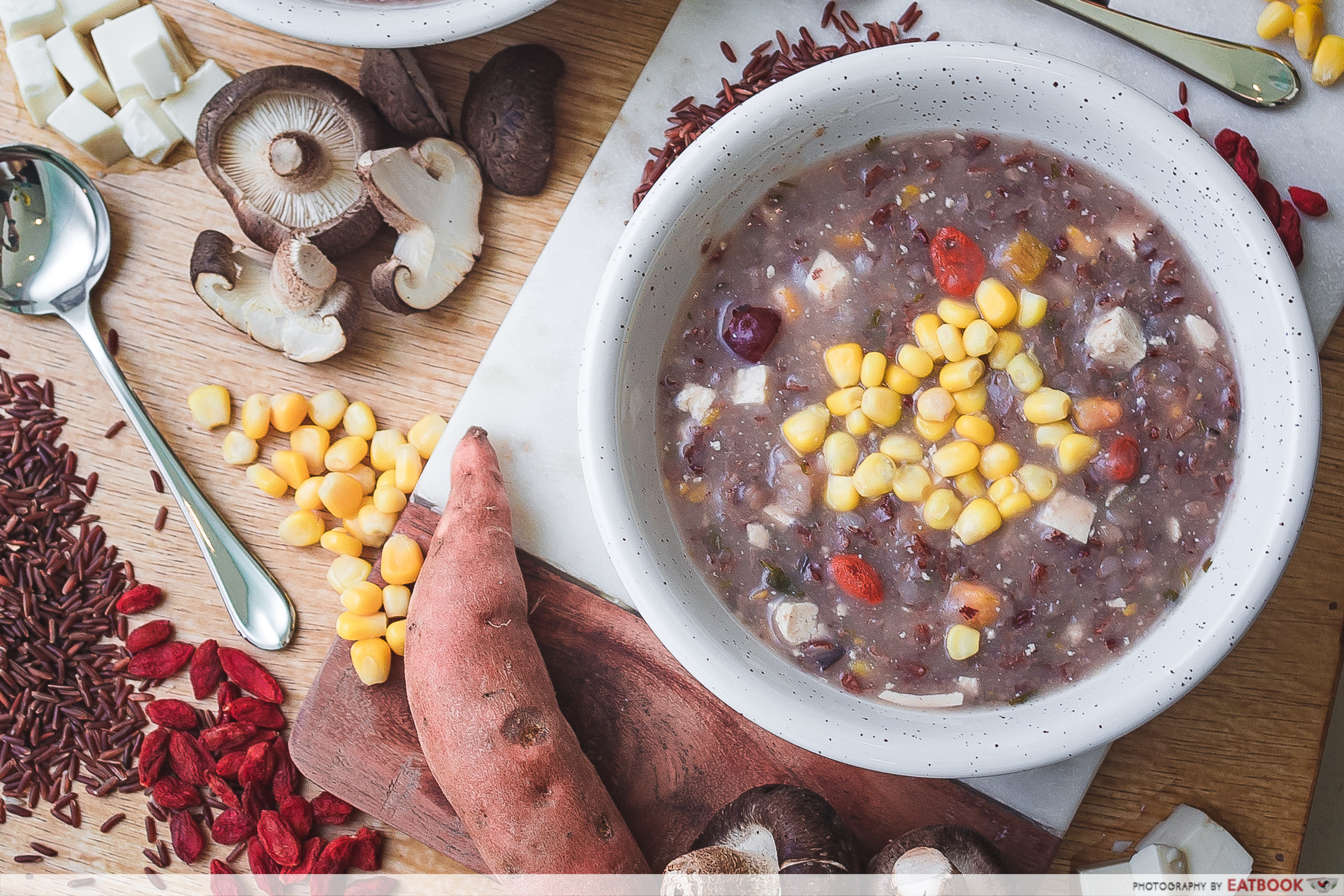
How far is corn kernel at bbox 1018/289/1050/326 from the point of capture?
198cm

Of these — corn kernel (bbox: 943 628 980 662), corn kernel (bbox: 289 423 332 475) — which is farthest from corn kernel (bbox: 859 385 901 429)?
corn kernel (bbox: 289 423 332 475)

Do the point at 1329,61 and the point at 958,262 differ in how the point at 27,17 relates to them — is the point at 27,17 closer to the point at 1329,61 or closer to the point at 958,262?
the point at 958,262

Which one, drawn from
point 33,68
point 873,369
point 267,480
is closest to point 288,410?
point 267,480

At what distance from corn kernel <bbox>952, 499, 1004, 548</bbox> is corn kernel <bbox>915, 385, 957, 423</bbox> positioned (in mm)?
188

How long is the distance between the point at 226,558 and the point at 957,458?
1952 mm

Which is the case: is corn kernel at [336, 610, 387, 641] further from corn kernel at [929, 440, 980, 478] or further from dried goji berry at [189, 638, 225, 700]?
A: corn kernel at [929, 440, 980, 478]

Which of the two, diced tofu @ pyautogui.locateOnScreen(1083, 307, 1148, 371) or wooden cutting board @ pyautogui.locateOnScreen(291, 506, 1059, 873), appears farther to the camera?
wooden cutting board @ pyautogui.locateOnScreen(291, 506, 1059, 873)

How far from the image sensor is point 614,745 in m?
2.48

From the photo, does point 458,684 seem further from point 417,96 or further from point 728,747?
point 417,96

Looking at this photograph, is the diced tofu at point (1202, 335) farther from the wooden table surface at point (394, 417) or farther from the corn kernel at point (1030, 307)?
the wooden table surface at point (394, 417)

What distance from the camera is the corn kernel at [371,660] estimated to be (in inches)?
97.7

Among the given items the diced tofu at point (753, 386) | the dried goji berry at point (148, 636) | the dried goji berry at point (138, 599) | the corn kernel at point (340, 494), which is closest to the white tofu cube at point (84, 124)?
the corn kernel at point (340, 494)

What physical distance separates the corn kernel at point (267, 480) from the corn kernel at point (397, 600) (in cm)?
45

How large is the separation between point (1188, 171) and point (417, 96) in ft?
6.00
